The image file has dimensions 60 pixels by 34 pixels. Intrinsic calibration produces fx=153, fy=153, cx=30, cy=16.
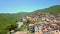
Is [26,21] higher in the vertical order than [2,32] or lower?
higher

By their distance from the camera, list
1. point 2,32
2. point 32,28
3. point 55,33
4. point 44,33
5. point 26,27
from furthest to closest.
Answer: point 2,32
point 26,27
point 32,28
point 44,33
point 55,33

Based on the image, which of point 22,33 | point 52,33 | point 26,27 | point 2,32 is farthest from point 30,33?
point 2,32

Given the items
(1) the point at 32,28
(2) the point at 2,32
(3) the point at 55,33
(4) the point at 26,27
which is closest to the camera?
(3) the point at 55,33

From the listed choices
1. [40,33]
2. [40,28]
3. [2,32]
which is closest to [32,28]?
[40,28]

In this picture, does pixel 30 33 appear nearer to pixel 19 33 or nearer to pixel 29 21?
pixel 19 33

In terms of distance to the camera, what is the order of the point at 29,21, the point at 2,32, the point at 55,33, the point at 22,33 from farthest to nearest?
the point at 2,32 → the point at 29,21 → the point at 22,33 → the point at 55,33

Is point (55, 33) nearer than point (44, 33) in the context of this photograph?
Yes

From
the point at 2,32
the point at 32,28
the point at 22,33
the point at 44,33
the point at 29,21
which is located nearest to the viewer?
the point at 44,33

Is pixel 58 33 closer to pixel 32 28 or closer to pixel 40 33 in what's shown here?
pixel 40 33

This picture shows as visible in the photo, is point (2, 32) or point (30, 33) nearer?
point (30, 33)
